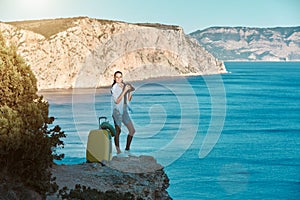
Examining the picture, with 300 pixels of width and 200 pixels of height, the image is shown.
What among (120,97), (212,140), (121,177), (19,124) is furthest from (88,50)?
(19,124)

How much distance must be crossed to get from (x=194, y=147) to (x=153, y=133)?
19.9 ft

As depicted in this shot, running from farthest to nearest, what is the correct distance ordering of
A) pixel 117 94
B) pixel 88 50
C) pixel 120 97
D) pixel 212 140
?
pixel 88 50, pixel 212 140, pixel 117 94, pixel 120 97

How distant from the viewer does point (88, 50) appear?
9675cm

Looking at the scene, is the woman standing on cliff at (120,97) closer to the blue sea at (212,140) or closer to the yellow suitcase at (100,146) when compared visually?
the yellow suitcase at (100,146)

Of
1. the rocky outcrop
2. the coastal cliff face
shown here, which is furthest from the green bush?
the coastal cliff face

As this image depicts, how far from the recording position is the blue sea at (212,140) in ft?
72.5

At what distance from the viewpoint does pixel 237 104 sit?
65.4 metres

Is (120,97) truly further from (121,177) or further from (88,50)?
(88,50)

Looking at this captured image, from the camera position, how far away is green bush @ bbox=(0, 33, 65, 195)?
9391 mm

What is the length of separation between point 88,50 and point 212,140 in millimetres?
62880

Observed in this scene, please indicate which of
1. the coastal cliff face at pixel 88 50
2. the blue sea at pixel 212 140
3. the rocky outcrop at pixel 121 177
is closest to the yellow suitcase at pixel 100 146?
the rocky outcrop at pixel 121 177

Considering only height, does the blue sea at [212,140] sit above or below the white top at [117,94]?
above

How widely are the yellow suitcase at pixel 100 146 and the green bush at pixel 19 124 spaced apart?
349 cm

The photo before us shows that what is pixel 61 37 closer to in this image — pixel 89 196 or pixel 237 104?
pixel 237 104
